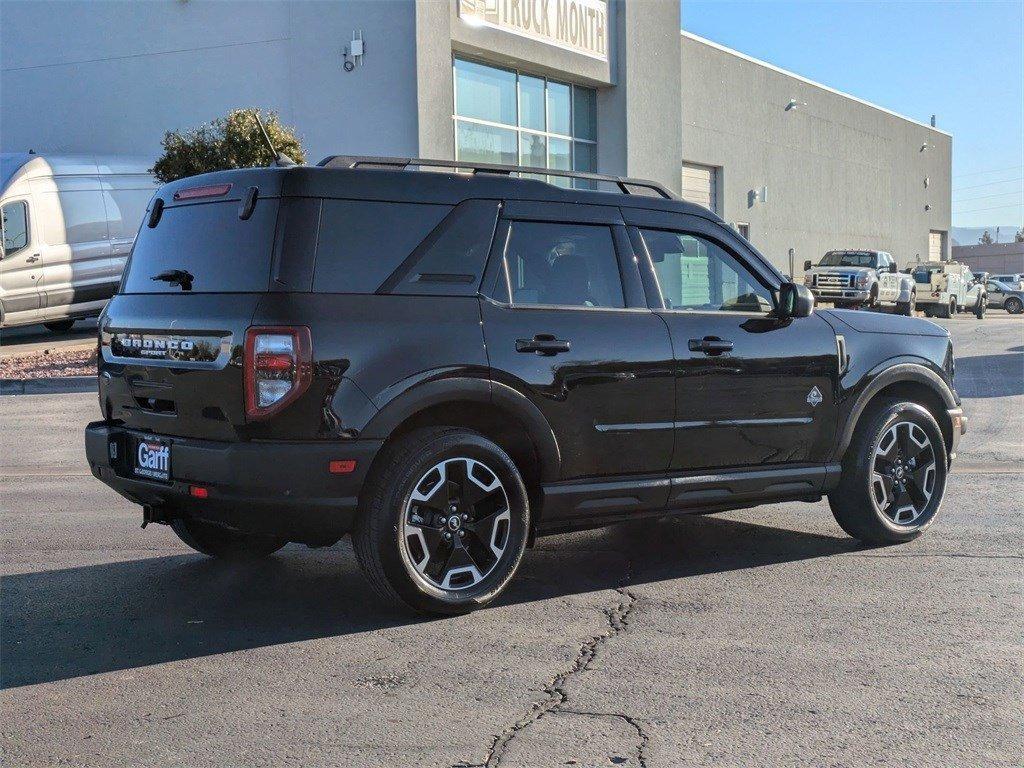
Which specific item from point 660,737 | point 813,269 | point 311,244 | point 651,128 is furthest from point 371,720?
point 813,269

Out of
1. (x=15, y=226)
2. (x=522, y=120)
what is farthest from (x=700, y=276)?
(x=522, y=120)

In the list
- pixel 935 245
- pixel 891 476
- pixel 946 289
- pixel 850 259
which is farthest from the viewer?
pixel 935 245

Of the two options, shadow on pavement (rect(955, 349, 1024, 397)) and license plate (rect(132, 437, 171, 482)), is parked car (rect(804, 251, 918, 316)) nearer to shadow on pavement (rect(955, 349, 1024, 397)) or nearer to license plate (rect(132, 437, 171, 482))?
shadow on pavement (rect(955, 349, 1024, 397))

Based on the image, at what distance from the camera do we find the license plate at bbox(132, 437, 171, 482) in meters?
5.28

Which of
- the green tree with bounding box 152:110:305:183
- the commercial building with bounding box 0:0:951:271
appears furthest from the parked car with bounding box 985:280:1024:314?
the green tree with bounding box 152:110:305:183

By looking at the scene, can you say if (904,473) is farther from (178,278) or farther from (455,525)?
(178,278)

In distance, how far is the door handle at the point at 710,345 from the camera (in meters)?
6.11

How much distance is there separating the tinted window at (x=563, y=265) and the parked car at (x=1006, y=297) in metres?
50.4

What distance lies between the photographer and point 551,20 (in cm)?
2502

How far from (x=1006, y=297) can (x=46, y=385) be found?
46277 millimetres

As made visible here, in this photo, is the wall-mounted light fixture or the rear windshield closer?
the rear windshield

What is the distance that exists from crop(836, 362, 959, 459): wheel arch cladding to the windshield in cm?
3040

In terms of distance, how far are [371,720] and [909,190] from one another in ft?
178

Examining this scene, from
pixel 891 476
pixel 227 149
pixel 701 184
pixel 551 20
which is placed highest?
pixel 551 20
